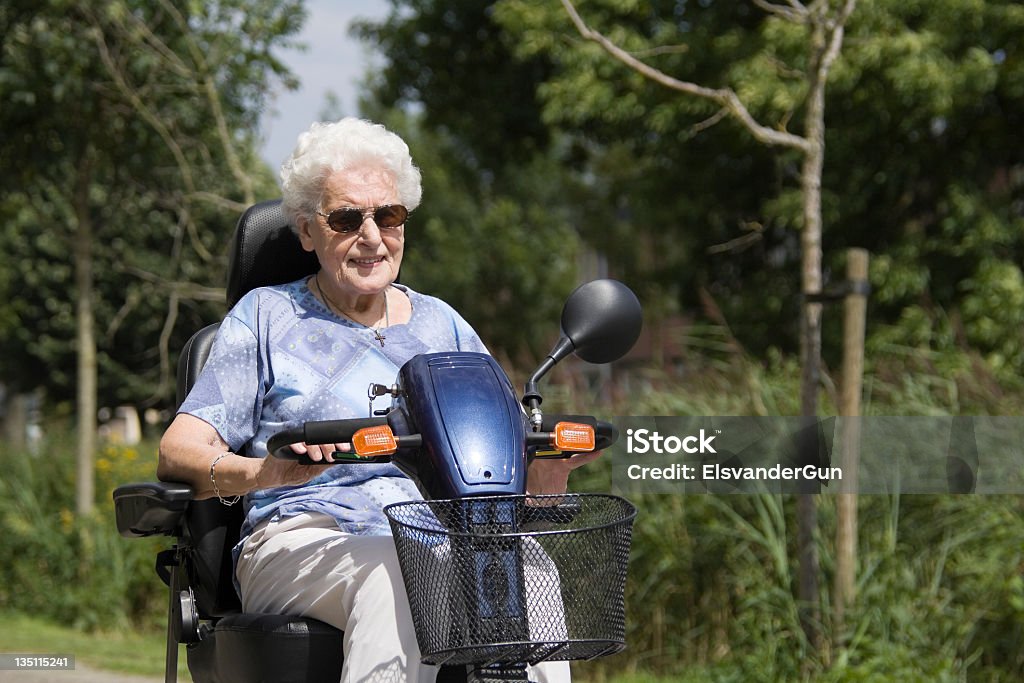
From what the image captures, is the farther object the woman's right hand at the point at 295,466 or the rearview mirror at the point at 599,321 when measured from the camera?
the rearview mirror at the point at 599,321

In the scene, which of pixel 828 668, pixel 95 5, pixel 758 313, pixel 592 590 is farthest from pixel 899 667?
pixel 758 313

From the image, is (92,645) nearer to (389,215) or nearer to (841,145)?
(389,215)

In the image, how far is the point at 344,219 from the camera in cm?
274

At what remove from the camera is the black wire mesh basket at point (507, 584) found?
1882 millimetres

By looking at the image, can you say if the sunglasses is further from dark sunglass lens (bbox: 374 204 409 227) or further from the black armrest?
the black armrest

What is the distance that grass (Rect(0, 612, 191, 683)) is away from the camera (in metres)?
6.85

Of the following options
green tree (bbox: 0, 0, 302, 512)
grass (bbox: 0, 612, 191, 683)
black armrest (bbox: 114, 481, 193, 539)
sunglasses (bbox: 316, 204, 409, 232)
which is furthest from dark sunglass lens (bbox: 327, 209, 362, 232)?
green tree (bbox: 0, 0, 302, 512)

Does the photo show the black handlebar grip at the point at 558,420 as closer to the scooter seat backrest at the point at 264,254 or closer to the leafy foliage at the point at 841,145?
the scooter seat backrest at the point at 264,254

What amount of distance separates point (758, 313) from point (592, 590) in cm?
1121

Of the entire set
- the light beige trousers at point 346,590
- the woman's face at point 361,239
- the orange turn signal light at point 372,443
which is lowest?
the light beige trousers at point 346,590

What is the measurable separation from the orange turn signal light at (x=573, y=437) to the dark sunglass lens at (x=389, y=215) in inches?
28.1

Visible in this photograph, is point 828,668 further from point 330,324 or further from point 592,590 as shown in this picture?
point 592,590

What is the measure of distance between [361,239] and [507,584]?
1.08m

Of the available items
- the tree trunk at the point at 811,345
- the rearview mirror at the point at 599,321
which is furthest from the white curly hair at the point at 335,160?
the tree trunk at the point at 811,345
